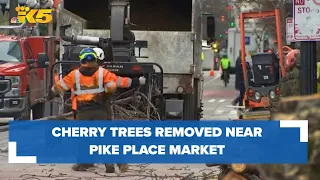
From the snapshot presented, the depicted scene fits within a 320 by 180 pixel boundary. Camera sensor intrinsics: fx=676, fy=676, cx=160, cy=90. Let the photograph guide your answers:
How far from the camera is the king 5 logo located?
21892mm

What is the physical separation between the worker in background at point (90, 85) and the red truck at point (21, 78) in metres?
5.98

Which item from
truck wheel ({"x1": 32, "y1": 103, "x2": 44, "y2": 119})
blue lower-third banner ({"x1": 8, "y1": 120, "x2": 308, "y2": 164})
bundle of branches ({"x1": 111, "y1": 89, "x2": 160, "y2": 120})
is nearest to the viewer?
blue lower-third banner ({"x1": 8, "y1": 120, "x2": 308, "y2": 164})

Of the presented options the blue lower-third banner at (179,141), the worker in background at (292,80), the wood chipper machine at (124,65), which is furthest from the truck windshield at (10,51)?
the blue lower-third banner at (179,141)

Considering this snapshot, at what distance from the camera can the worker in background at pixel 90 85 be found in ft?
29.8

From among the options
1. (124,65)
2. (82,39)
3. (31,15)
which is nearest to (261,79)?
(124,65)

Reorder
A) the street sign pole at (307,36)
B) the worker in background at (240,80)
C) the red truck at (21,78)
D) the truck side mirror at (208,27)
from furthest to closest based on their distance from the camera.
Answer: the worker in background at (240,80), the red truck at (21,78), the truck side mirror at (208,27), the street sign pole at (307,36)

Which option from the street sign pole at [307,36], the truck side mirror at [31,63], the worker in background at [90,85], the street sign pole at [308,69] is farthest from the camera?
the truck side mirror at [31,63]

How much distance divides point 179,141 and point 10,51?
1016cm

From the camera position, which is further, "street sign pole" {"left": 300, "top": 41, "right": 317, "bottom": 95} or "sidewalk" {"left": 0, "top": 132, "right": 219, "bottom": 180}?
"sidewalk" {"left": 0, "top": 132, "right": 219, "bottom": 180}

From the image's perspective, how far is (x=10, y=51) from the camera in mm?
15992

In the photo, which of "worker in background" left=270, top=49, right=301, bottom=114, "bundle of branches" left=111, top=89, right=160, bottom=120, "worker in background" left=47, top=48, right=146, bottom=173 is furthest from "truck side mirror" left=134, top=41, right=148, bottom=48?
"worker in background" left=47, top=48, right=146, bottom=173

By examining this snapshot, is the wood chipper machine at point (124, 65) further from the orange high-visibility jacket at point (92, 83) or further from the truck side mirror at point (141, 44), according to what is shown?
the orange high-visibility jacket at point (92, 83)

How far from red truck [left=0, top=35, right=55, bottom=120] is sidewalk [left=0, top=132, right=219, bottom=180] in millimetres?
5433

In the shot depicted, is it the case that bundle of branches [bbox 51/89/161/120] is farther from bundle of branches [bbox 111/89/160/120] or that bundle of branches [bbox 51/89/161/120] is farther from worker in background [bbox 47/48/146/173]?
worker in background [bbox 47/48/146/173]
